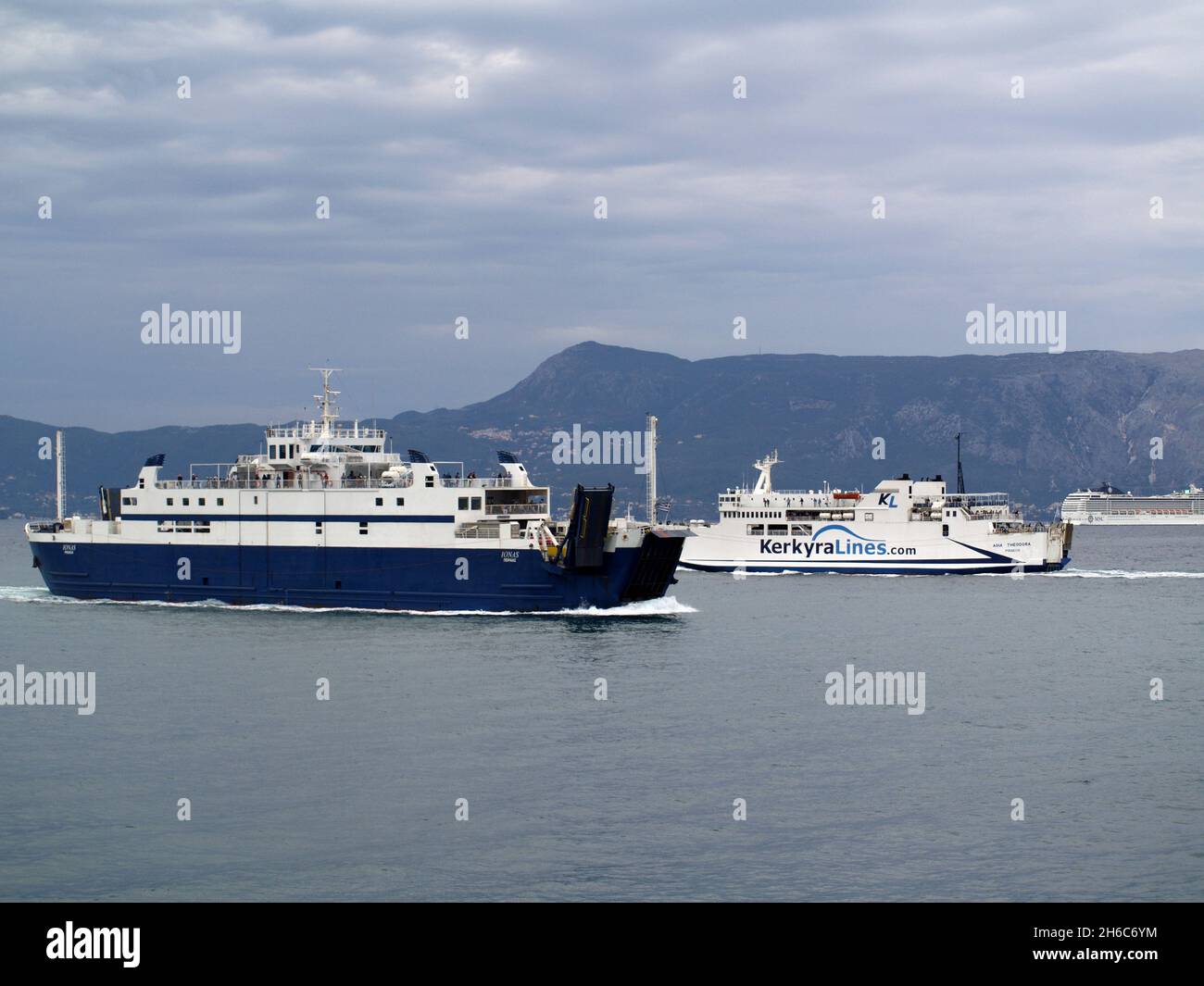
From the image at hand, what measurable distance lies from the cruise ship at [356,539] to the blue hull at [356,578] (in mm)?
A: 55

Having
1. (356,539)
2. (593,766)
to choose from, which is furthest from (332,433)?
(593,766)

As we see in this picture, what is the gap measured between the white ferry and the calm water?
3560 centimetres

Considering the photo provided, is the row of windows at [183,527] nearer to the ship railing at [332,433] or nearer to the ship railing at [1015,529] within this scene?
the ship railing at [332,433]

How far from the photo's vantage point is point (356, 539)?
190 ft

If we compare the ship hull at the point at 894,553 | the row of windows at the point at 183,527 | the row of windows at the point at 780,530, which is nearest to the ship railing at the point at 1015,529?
the ship hull at the point at 894,553

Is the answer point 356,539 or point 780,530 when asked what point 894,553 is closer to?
point 780,530

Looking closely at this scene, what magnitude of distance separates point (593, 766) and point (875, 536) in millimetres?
62867

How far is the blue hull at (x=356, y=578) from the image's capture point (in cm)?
5550

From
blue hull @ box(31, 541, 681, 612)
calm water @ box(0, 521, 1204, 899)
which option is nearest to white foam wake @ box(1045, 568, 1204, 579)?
calm water @ box(0, 521, 1204, 899)
